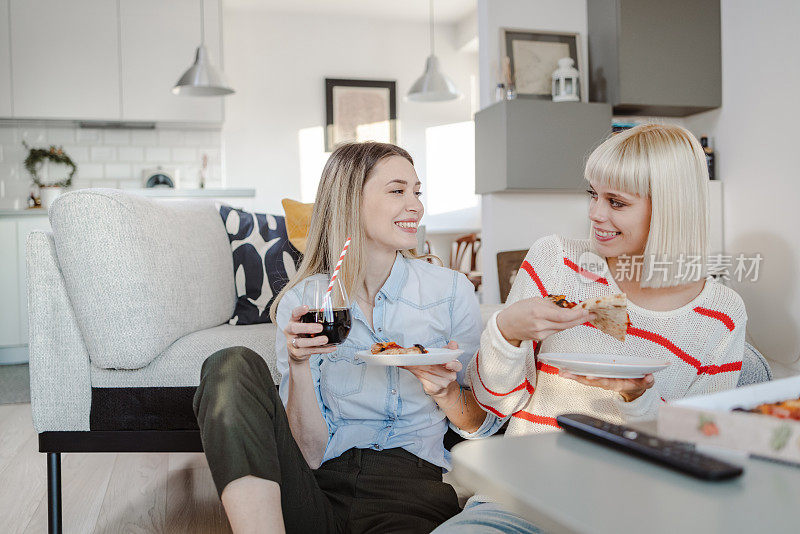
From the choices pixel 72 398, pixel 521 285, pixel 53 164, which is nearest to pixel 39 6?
pixel 53 164

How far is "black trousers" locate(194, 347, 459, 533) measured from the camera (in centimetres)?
114

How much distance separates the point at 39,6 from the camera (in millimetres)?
5352

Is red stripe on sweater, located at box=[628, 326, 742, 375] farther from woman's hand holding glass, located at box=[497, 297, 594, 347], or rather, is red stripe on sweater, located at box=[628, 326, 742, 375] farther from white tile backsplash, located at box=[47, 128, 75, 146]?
white tile backsplash, located at box=[47, 128, 75, 146]

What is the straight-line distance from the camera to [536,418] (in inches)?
52.2

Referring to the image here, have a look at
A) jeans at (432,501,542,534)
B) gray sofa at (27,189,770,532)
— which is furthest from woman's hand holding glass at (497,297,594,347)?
gray sofa at (27,189,770,532)

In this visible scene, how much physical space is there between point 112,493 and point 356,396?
130cm

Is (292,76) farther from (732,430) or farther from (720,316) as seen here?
(732,430)

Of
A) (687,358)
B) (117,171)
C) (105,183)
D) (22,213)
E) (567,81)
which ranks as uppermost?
(567,81)

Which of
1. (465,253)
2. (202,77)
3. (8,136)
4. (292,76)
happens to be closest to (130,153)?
(8,136)

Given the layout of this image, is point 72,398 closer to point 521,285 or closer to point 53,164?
point 521,285

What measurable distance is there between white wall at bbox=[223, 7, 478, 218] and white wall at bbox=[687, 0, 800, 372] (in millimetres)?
3695

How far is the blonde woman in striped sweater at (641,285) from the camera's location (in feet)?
4.26

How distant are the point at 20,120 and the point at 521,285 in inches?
220

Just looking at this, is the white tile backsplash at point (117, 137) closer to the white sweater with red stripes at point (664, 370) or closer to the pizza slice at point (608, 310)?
the white sweater with red stripes at point (664, 370)
